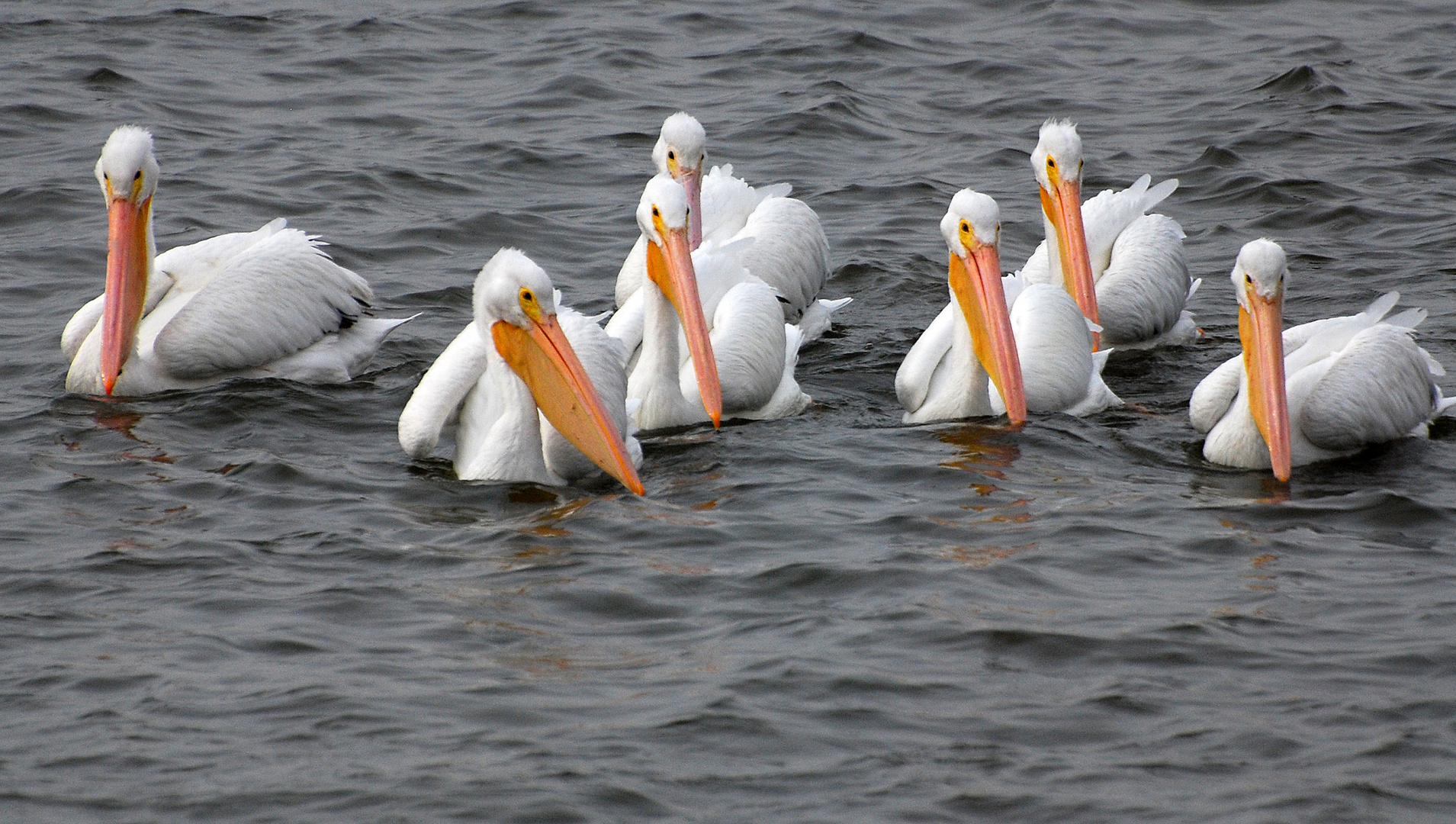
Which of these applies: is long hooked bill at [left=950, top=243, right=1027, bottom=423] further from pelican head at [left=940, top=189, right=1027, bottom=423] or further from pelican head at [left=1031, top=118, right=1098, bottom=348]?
pelican head at [left=1031, top=118, right=1098, bottom=348]

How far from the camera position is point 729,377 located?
6215 mm

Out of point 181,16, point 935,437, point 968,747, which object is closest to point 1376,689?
point 968,747

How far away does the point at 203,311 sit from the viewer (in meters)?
6.53

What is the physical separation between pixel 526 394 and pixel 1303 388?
8.83 ft

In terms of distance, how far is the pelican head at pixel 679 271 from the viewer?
19.6 feet

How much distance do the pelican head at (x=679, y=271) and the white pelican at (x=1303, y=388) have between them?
172 cm

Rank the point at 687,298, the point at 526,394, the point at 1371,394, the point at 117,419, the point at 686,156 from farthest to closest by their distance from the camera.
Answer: the point at 686,156 → the point at 117,419 → the point at 687,298 → the point at 1371,394 → the point at 526,394

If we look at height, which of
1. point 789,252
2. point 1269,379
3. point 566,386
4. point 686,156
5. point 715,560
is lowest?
point 715,560

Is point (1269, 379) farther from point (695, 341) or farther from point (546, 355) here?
point (546, 355)

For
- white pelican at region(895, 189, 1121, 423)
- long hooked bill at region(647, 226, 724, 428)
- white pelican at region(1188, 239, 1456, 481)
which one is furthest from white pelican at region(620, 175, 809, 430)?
white pelican at region(1188, 239, 1456, 481)

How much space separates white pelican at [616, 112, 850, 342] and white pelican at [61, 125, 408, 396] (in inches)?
48.6

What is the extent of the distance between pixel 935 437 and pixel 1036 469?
0.53 metres

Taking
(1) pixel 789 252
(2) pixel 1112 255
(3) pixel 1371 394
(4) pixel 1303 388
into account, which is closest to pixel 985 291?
(4) pixel 1303 388

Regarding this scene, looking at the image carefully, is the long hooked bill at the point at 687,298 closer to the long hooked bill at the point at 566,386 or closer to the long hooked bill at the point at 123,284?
the long hooked bill at the point at 566,386
